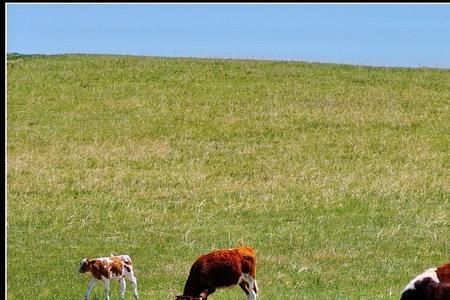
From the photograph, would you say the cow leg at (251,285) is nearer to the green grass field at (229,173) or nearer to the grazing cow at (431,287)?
the grazing cow at (431,287)

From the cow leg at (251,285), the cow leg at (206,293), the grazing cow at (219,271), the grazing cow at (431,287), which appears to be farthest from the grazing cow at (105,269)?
the grazing cow at (431,287)

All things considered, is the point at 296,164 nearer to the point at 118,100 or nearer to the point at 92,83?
the point at 118,100

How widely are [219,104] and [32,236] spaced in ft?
59.4

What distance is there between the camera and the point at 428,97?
1467 inches

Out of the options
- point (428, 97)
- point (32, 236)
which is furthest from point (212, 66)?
point (32, 236)

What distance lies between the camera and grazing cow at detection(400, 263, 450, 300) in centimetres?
871

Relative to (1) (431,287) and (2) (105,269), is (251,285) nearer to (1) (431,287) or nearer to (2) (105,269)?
(2) (105,269)

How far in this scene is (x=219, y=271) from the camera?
9.95 metres

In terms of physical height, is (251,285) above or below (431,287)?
below

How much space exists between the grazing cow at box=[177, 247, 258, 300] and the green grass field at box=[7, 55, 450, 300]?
2.57m

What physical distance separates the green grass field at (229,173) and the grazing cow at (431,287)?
3827 millimetres

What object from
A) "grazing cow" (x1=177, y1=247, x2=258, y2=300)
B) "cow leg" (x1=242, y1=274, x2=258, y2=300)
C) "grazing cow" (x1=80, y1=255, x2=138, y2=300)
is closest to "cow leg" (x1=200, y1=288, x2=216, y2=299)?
"grazing cow" (x1=177, y1=247, x2=258, y2=300)

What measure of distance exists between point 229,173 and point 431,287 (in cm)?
1623

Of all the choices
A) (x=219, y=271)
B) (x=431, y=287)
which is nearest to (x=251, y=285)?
(x=219, y=271)
